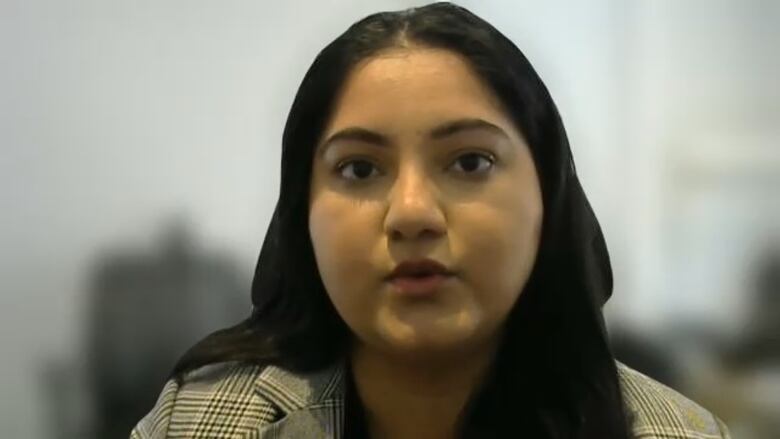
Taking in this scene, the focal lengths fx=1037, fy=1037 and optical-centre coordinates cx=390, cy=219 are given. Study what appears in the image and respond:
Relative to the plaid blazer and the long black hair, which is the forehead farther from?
the plaid blazer

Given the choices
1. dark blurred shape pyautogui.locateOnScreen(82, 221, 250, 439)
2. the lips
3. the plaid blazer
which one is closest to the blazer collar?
the plaid blazer

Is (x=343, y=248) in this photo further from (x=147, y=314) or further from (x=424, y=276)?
(x=147, y=314)

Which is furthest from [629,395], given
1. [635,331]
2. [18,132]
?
[18,132]

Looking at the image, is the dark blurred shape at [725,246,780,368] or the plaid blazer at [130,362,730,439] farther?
the dark blurred shape at [725,246,780,368]

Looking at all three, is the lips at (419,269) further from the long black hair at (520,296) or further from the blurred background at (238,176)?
the blurred background at (238,176)

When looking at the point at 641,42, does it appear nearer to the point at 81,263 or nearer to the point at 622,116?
the point at 622,116

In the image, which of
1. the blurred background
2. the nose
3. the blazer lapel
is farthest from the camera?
the blurred background

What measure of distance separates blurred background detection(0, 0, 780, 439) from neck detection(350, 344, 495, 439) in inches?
17.6

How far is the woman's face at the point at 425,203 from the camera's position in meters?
0.70

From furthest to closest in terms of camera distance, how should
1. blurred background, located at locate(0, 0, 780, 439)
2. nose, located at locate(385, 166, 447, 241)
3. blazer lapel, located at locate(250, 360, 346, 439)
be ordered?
blurred background, located at locate(0, 0, 780, 439) < blazer lapel, located at locate(250, 360, 346, 439) < nose, located at locate(385, 166, 447, 241)

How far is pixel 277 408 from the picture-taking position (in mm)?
804

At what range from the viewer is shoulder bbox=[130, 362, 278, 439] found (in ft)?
2.62

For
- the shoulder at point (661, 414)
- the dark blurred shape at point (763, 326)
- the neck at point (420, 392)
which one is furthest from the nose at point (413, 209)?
the dark blurred shape at point (763, 326)

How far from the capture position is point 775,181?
1.24 metres
